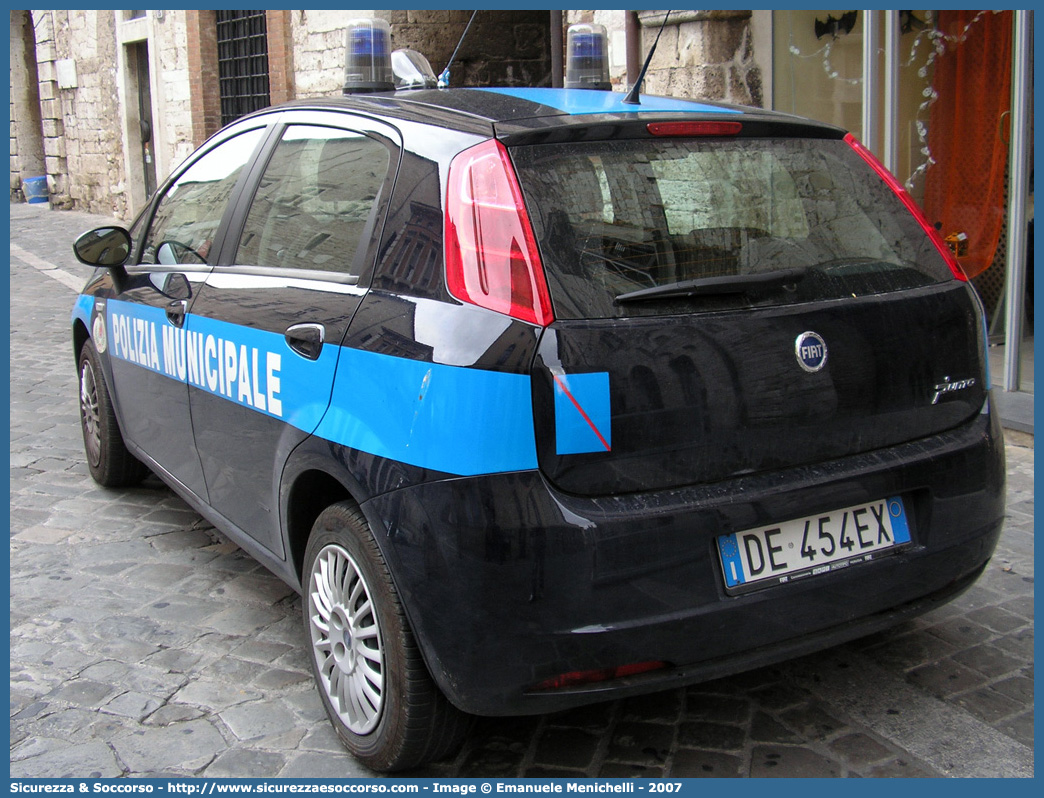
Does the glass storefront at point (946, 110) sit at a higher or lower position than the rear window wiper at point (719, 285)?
higher

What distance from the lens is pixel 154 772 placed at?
2713 mm

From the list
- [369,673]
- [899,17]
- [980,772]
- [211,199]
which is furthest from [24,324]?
[980,772]

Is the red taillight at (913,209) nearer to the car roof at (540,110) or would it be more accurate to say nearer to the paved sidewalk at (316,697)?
the car roof at (540,110)

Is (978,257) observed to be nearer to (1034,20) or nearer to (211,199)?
(1034,20)

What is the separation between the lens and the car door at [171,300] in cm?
365

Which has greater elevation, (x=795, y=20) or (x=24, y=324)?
(x=795, y=20)

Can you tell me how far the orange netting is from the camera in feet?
21.0

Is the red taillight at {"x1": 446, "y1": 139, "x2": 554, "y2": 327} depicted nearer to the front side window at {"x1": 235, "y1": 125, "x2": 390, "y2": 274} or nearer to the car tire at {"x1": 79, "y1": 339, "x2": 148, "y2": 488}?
the front side window at {"x1": 235, "y1": 125, "x2": 390, "y2": 274}

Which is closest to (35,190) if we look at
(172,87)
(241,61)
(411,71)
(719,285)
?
(172,87)

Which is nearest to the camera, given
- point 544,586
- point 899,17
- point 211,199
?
point 544,586

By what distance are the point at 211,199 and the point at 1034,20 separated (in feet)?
14.0

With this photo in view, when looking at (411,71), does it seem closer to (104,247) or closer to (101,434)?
(104,247)

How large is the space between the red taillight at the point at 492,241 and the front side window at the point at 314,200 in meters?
0.40

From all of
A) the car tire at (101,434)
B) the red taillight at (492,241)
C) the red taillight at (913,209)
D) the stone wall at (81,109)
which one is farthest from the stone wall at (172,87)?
the red taillight at (492,241)
